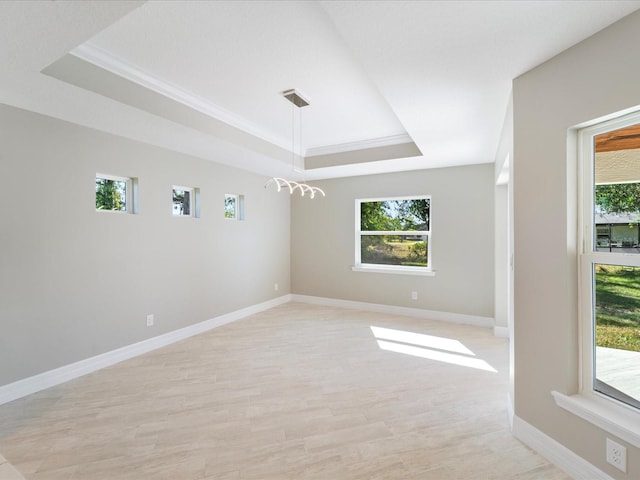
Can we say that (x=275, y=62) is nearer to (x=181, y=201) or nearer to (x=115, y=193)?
(x=115, y=193)

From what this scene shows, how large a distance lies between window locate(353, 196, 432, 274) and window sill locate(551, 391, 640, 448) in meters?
3.13

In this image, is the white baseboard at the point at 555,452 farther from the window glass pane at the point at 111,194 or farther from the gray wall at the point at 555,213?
the window glass pane at the point at 111,194

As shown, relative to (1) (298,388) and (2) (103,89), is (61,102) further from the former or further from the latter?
(1) (298,388)

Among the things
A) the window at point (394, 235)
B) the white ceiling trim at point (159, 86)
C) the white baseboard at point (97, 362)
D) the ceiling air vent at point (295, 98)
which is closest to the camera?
the white ceiling trim at point (159, 86)

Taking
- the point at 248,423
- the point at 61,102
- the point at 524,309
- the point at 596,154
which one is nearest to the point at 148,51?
the point at 61,102

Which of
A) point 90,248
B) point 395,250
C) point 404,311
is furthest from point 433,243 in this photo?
point 90,248

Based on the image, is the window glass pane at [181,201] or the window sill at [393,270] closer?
the window glass pane at [181,201]

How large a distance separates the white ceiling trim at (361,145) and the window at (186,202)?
179 cm

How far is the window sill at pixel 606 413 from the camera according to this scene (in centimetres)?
142

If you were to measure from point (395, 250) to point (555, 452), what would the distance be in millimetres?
3597

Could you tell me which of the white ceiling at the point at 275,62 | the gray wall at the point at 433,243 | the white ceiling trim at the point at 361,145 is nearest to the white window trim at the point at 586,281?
the white ceiling at the point at 275,62

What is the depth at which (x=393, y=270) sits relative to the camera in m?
5.05

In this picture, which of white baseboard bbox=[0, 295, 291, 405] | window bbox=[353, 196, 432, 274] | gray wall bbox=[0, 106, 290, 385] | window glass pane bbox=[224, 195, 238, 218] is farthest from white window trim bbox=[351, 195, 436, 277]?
white baseboard bbox=[0, 295, 291, 405]

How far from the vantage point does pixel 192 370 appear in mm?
2980
